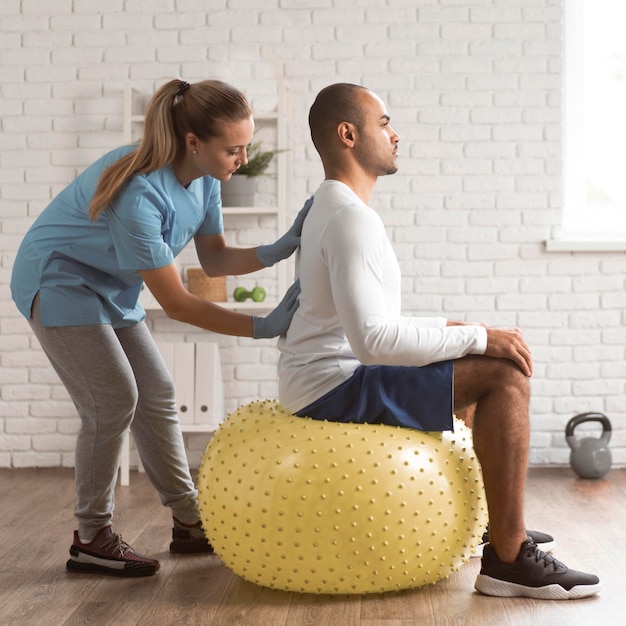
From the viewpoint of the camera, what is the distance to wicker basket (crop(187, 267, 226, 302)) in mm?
3697

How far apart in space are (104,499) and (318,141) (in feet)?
3.52

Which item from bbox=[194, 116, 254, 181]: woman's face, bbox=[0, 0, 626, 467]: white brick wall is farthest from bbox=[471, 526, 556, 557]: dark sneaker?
bbox=[0, 0, 626, 467]: white brick wall

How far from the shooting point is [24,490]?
3471mm

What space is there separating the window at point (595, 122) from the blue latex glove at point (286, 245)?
1795 mm

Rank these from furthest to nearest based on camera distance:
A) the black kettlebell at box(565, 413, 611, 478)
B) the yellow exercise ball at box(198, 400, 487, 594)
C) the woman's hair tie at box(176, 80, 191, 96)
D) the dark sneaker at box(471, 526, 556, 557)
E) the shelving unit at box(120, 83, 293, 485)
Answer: the shelving unit at box(120, 83, 293, 485) < the black kettlebell at box(565, 413, 611, 478) < the dark sneaker at box(471, 526, 556, 557) < the woman's hair tie at box(176, 80, 191, 96) < the yellow exercise ball at box(198, 400, 487, 594)

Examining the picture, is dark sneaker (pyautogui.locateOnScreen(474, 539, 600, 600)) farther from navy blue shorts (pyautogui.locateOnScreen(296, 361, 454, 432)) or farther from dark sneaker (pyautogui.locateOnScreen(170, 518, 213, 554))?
dark sneaker (pyautogui.locateOnScreen(170, 518, 213, 554))

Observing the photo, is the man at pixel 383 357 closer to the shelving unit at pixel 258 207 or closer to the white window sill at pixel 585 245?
the shelving unit at pixel 258 207

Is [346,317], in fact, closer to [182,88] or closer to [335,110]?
[335,110]

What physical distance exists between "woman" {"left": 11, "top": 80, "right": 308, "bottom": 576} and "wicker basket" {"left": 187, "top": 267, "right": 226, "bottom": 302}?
114 cm

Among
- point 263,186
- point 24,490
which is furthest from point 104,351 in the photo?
point 263,186

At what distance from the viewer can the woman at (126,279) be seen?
2.24m

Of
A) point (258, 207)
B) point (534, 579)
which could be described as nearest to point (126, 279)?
point (534, 579)

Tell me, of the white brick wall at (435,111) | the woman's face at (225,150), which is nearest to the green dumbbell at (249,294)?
the white brick wall at (435,111)

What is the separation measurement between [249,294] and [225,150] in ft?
4.93
